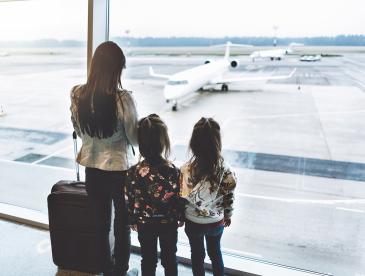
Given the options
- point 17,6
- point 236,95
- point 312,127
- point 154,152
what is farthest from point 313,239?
point 236,95

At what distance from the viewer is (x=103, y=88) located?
1.50 m

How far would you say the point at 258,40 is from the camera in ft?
10.1

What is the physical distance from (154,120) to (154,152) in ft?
0.48

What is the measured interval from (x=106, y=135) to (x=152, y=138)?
0.25 metres

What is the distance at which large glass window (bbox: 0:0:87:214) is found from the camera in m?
→ 2.75

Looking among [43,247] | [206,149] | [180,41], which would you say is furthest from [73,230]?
[180,41]

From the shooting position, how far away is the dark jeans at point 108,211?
1.70 meters

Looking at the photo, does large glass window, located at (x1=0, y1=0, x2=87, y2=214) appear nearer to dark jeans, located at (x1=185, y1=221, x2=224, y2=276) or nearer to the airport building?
the airport building

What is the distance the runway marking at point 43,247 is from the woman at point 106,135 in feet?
2.19

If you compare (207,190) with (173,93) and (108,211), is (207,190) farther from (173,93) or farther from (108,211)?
(173,93)

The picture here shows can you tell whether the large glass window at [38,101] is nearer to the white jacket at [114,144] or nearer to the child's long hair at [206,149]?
the white jacket at [114,144]

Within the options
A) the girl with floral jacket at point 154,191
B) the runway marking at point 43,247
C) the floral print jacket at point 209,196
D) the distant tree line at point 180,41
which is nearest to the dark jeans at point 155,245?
the girl with floral jacket at point 154,191

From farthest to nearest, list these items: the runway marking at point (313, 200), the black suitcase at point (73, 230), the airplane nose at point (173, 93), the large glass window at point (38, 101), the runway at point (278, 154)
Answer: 1. the airplane nose at point (173, 93)
2. the runway marking at point (313, 200)
3. the runway at point (278, 154)
4. the large glass window at point (38, 101)
5. the black suitcase at point (73, 230)

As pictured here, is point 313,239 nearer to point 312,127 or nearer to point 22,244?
point 22,244
